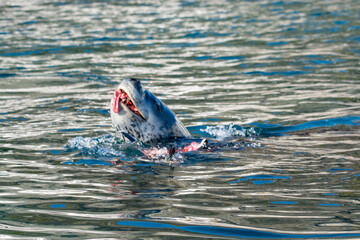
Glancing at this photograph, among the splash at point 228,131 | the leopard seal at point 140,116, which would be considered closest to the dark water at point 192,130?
the splash at point 228,131

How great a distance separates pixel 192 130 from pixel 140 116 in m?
1.75

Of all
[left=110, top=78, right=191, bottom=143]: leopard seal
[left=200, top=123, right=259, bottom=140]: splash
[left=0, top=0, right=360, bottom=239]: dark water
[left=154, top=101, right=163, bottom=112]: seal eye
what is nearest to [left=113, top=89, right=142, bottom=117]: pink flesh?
[left=110, top=78, right=191, bottom=143]: leopard seal

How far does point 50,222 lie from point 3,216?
0.41 metres

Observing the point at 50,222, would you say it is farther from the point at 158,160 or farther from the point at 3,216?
the point at 158,160

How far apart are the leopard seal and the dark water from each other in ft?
0.77

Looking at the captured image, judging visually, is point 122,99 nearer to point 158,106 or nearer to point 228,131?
point 158,106

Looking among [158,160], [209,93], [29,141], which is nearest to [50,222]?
[158,160]

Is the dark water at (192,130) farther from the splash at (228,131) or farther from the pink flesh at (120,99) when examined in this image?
the pink flesh at (120,99)

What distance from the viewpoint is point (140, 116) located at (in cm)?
668

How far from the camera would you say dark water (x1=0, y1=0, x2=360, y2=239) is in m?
4.17

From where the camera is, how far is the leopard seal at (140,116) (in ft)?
20.9

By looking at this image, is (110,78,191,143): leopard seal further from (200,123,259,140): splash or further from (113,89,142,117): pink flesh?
(200,123,259,140): splash

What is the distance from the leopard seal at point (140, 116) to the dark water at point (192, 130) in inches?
9.2

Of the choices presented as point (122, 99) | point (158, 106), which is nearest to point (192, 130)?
point (158, 106)
